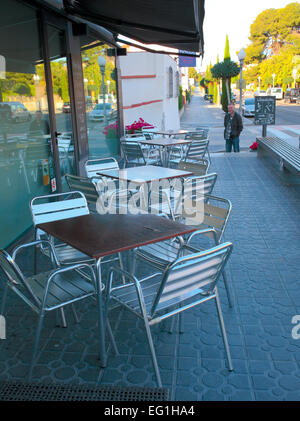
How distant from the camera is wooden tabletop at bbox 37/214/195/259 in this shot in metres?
2.61

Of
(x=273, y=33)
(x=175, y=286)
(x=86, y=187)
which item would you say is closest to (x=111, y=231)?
(x=175, y=286)

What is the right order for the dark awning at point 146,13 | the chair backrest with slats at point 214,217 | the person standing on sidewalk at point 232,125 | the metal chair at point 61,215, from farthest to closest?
the person standing on sidewalk at point 232,125 → the dark awning at point 146,13 → the chair backrest with slats at point 214,217 → the metal chair at point 61,215

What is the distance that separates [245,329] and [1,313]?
1819mm

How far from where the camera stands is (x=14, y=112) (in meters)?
4.86

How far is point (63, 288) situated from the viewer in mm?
2803

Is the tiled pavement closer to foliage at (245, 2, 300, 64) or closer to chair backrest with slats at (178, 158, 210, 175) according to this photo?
chair backrest with slats at (178, 158, 210, 175)

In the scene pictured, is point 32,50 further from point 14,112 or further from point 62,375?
point 62,375

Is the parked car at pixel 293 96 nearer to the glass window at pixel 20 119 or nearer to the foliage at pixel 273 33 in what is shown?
the foliage at pixel 273 33

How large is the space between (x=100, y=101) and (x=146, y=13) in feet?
13.0

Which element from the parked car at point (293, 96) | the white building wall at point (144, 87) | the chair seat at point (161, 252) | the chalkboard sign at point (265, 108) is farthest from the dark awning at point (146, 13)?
the parked car at point (293, 96)

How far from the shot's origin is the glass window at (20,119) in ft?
15.4

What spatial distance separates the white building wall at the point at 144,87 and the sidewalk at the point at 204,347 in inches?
493

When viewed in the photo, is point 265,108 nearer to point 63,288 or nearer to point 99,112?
point 99,112

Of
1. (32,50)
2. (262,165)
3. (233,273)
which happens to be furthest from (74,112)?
(262,165)
